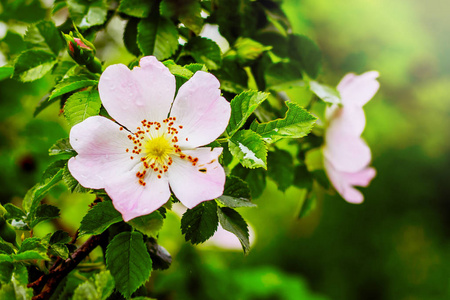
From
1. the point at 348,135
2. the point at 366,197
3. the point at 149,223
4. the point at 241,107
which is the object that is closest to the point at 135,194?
the point at 149,223

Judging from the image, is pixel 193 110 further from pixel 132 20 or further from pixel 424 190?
pixel 424 190

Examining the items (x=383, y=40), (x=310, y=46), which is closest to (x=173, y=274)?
(x=310, y=46)

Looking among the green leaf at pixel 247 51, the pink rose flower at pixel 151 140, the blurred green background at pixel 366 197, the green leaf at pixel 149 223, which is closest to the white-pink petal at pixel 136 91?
the pink rose flower at pixel 151 140

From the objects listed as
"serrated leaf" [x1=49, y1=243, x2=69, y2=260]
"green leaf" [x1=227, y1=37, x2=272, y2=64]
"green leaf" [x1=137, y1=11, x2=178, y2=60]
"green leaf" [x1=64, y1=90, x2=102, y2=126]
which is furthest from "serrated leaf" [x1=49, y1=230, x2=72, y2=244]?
"green leaf" [x1=227, y1=37, x2=272, y2=64]

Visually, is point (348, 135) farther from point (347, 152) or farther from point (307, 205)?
point (307, 205)

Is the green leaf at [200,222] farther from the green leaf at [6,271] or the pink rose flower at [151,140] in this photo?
the green leaf at [6,271]
